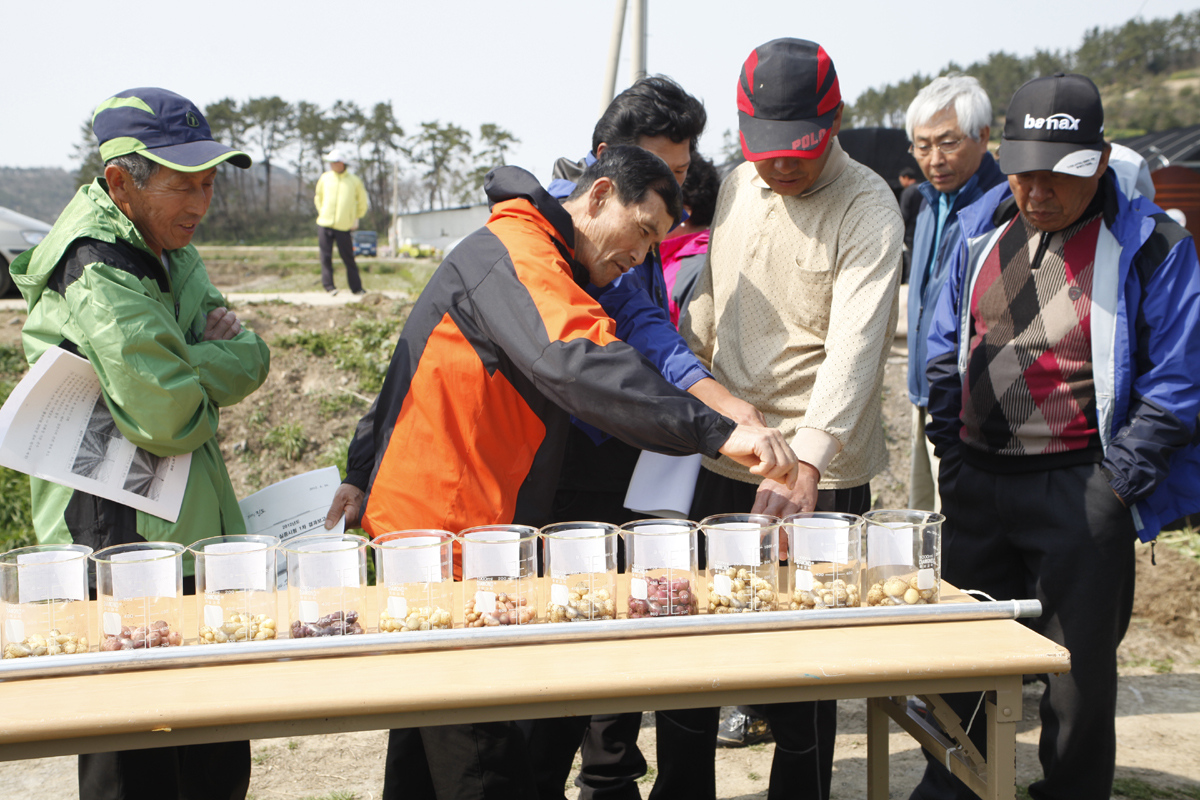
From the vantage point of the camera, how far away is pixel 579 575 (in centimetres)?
185

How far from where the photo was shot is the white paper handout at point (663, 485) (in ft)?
8.54

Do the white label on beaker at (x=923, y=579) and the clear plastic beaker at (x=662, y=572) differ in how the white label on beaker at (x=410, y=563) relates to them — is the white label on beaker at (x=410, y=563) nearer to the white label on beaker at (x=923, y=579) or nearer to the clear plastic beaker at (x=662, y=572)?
the clear plastic beaker at (x=662, y=572)

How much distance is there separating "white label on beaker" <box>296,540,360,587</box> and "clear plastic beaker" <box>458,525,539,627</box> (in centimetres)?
22

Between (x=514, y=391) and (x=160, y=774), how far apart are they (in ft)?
4.03

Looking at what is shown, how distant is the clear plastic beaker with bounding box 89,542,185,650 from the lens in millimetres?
1707

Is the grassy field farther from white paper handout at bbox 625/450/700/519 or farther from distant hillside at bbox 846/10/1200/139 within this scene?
distant hillside at bbox 846/10/1200/139

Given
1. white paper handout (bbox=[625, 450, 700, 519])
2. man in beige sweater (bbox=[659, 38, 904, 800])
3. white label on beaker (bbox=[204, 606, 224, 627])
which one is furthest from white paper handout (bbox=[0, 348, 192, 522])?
man in beige sweater (bbox=[659, 38, 904, 800])

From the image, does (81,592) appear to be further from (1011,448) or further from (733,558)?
(1011,448)

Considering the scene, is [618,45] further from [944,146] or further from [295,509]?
[295,509]

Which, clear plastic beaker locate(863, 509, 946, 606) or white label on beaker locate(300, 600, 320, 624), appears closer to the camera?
white label on beaker locate(300, 600, 320, 624)

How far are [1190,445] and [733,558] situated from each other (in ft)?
5.00

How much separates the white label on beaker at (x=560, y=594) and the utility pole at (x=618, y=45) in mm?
5841

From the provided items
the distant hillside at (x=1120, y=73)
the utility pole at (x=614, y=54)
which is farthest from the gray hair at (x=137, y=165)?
the distant hillside at (x=1120, y=73)

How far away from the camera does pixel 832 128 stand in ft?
8.03
